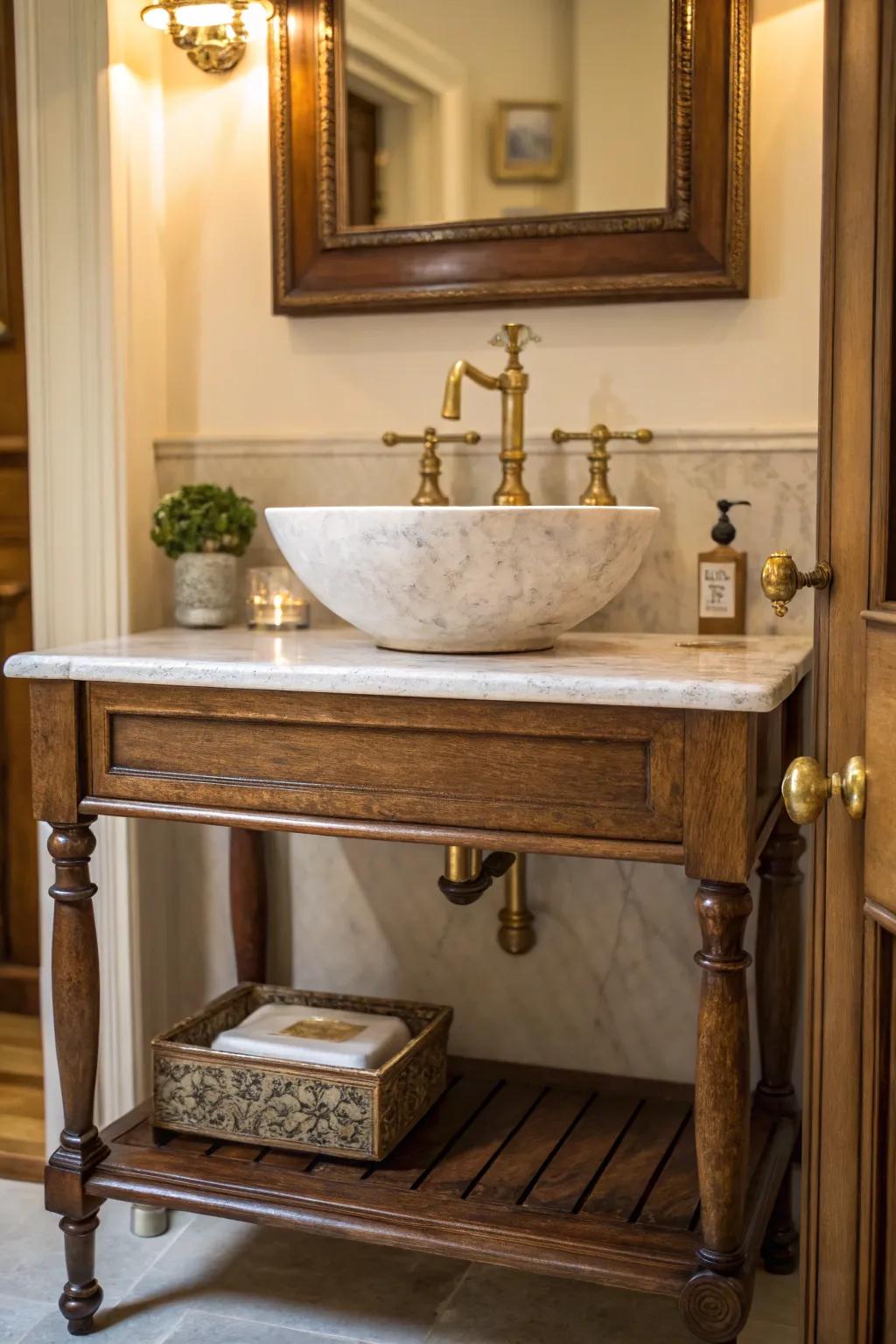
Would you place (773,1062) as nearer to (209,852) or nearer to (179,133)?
(209,852)

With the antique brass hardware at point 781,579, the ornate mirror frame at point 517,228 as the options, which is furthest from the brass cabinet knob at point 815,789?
the ornate mirror frame at point 517,228

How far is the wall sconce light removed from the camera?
6.21 ft

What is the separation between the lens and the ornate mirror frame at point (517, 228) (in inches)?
69.1

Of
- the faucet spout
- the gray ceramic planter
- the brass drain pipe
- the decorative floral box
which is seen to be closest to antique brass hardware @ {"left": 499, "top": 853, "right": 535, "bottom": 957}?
the brass drain pipe

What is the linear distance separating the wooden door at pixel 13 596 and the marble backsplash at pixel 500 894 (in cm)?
46

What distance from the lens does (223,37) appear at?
1953 millimetres

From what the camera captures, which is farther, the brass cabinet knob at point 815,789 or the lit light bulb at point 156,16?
the lit light bulb at point 156,16

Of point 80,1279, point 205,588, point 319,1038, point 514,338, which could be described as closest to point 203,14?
point 514,338

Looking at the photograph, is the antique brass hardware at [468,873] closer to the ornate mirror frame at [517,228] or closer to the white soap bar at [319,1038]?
the white soap bar at [319,1038]

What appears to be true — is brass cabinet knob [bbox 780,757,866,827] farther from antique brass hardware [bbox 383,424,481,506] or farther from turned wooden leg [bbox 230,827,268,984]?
turned wooden leg [bbox 230,827,268,984]

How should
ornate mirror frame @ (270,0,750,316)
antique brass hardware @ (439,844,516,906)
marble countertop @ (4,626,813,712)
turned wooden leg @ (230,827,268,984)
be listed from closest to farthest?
1. marble countertop @ (4,626,813,712)
2. antique brass hardware @ (439,844,516,906)
3. ornate mirror frame @ (270,0,750,316)
4. turned wooden leg @ (230,827,268,984)

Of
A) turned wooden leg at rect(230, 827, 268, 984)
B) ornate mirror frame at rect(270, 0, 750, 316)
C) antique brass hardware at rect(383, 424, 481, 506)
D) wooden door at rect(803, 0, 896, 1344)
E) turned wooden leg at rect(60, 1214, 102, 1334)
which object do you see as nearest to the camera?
wooden door at rect(803, 0, 896, 1344)

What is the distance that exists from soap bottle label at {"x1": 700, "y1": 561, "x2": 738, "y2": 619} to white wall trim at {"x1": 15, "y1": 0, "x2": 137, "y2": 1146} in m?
0.81

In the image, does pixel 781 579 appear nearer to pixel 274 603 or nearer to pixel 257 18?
pixel 274 603
